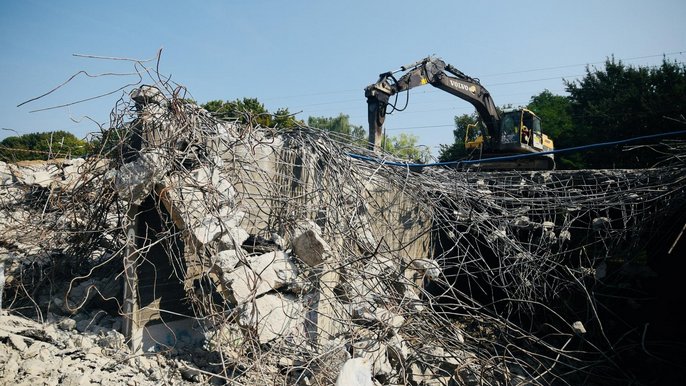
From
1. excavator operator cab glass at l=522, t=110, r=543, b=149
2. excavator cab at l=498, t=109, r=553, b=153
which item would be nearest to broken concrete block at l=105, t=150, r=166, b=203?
excavator cab at l=498, t=109, r=553, b=153

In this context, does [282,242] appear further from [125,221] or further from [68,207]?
[68,207]

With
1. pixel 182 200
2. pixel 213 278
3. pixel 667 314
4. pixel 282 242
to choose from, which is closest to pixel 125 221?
pixel 182 200

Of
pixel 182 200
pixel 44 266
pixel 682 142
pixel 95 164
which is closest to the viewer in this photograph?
pixel 182 200

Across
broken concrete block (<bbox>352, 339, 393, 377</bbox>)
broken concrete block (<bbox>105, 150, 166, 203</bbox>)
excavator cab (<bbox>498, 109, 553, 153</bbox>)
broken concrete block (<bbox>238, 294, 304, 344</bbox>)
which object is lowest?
broken concrete block (<bbox>352, 339, 393, 377</bbox>)

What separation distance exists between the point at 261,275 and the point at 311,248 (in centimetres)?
52

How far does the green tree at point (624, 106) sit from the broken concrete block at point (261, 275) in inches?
486

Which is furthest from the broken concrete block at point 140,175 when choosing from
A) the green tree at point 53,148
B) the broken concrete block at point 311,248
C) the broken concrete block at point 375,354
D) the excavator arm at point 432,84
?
the excavator arm at point 432,84

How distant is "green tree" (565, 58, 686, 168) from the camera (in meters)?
14.8

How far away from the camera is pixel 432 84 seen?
34.2ft

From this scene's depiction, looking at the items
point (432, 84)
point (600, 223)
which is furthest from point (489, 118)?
point (600, 223)

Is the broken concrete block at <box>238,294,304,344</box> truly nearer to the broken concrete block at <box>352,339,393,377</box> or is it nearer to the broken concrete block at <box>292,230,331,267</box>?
the broken concrete block at <box>292,230,331,267</box>

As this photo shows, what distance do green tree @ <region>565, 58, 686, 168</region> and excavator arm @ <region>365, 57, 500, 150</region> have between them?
178 inches

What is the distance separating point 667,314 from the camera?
5824mm

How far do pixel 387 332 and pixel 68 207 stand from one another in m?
3.40
